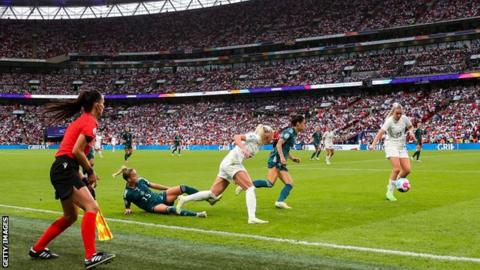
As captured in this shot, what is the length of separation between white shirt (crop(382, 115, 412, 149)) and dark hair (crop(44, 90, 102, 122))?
318 inches

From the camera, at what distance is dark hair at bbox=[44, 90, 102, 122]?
248 inches

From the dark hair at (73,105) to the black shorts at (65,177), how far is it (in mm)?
657

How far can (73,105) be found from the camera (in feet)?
21.6

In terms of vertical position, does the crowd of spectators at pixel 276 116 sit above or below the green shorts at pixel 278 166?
below

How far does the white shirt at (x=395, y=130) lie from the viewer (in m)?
12.4

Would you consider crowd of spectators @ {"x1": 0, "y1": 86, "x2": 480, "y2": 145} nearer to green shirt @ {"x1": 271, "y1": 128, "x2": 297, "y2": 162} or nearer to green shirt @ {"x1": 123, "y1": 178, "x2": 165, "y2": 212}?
green shirt @ {"x1": 271, "y1": 128, "x2": 297, "y2": 162}

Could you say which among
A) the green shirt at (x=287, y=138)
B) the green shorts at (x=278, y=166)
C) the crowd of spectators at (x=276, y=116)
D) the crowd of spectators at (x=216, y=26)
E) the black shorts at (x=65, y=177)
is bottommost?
the crowd of spectators at (x=276, y=116)

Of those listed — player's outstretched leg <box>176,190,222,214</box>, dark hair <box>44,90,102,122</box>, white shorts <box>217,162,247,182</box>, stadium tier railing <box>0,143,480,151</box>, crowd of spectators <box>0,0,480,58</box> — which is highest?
crowd of spectators <box>0,0,480,58</box>

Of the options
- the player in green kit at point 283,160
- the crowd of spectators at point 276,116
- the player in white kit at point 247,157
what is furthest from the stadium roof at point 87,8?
the player in white kit at point 247,157

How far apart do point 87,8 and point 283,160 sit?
89.5 m

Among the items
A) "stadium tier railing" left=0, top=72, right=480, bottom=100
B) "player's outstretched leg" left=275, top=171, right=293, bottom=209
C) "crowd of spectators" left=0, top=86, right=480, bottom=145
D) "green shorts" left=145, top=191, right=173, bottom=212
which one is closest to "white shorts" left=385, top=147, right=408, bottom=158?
"player's outstretched leg" left=275, top=171, right=293, bottom=209

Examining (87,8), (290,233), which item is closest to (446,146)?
(290,233)

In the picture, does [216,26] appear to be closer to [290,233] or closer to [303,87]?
[303,87]

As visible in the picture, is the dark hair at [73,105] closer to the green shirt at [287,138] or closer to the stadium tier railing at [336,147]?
the green shirt at [287,138]
